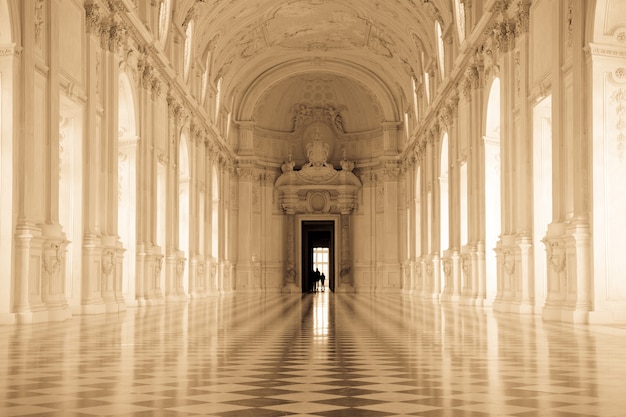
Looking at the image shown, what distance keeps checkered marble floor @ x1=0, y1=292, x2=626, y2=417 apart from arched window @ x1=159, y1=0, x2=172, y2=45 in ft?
55.7

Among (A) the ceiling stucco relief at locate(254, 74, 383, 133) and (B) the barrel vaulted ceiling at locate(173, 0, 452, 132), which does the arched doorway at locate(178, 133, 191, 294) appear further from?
(A) the ceiling stucco relief at locate(254, 74, 383, 133)

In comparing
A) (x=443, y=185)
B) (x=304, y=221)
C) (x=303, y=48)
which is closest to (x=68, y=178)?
(x=443, y=185)

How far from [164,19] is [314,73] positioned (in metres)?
17.0

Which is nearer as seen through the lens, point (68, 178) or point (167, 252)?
point (68, 178)

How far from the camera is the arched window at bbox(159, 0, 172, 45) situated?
27.0 metres

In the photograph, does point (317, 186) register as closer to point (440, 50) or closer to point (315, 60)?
point (315, 60)

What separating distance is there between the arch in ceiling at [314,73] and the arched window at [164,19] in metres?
15.0

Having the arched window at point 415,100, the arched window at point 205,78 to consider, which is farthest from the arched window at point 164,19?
the arched window at point 415,100

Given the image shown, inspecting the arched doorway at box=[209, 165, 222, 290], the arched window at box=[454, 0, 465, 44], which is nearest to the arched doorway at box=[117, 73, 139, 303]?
the arched window at box=[454, 0, 465, 44]

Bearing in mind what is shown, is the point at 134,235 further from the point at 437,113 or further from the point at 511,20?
the point at 437,113

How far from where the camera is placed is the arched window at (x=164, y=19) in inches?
1062

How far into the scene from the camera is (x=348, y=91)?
45.2m

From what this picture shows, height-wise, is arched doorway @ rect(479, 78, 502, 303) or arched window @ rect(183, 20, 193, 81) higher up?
arched window @ rect(183, 20, 193, 81)

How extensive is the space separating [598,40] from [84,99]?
10.8 m
